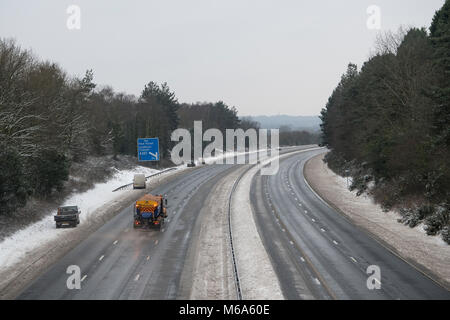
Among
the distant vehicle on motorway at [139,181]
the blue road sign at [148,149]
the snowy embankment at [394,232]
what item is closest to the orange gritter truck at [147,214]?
the snowy embankment at [394,232]

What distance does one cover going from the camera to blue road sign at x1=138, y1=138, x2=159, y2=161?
205 ft

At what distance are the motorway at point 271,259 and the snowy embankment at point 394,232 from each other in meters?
1.03

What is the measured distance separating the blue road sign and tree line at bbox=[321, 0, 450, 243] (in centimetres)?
2616

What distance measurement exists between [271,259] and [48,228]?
19663 millimetres

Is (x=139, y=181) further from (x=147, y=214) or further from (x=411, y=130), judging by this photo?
(x=411, y=130)

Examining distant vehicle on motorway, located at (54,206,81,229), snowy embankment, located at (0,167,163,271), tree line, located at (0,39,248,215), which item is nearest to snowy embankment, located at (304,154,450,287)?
distant vehicle on motorway, located at (54,206,81,229)

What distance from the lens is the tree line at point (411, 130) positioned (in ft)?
124

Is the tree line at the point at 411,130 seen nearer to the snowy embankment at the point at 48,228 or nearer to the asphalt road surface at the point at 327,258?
the asphalt road surface at the point at 327,258

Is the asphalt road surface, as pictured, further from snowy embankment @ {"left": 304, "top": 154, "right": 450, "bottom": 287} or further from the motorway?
snowy embankment @ {"left": 304, "top": 154, "right": 450, "bottom": 287}

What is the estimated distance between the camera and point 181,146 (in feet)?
401

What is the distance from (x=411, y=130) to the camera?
44531 mm

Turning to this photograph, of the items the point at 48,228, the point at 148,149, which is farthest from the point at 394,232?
the point at 148,149
